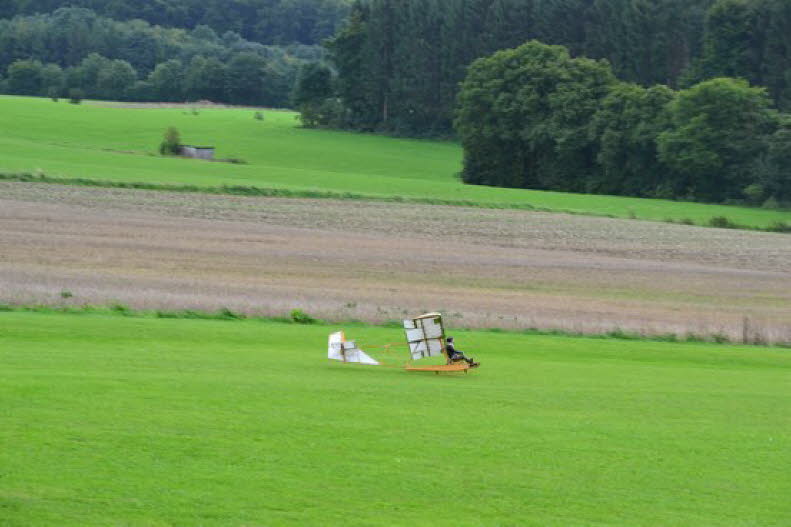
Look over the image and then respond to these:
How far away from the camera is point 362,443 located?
1340 cm

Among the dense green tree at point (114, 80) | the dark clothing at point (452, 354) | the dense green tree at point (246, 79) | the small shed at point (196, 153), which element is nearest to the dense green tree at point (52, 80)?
the dense green tree at point (114, 80)

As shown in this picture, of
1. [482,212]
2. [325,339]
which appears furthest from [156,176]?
[325,339]

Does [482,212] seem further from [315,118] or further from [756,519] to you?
[315,118]

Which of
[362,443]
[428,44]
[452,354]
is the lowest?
[452,354]

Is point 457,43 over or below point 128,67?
over

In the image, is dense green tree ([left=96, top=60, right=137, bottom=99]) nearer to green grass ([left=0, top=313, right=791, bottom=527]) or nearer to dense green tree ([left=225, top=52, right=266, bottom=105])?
dense green tree ([left=225, top=52, right=266, bottom=105])

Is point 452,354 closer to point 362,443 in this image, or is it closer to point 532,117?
point 362,443

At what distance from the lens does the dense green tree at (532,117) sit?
105 meters

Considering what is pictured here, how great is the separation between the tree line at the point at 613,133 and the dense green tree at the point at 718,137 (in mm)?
77

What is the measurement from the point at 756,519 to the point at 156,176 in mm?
67875

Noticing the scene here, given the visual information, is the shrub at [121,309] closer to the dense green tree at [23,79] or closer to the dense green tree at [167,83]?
the dense green tree at [167,83]

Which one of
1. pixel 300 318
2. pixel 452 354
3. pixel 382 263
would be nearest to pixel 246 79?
pixel 382 263

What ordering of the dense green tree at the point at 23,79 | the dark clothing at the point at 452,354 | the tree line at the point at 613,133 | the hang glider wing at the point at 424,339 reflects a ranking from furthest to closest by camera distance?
1. the dense green tree at the point at 23,79
2. the tree line at the point at 613,133
3. the hang glider wing at the point at 424,339
4. the dark clothing at the point at 452,354

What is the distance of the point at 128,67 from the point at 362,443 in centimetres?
16297
